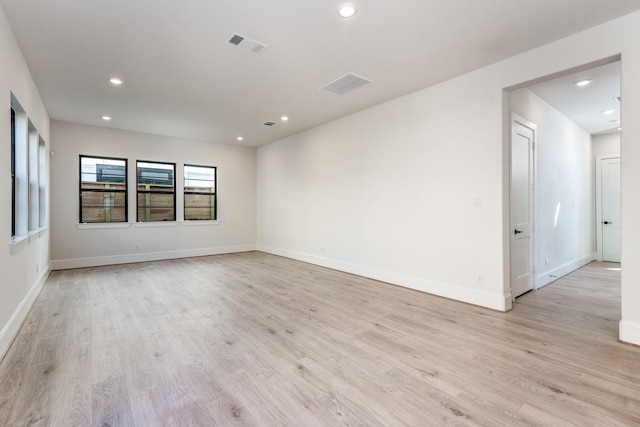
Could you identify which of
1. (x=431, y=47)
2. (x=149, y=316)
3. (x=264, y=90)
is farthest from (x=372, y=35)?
(x=149, y=316)

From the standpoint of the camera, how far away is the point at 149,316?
3295 millimetres

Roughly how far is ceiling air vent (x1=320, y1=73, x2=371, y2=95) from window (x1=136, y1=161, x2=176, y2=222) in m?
4.77

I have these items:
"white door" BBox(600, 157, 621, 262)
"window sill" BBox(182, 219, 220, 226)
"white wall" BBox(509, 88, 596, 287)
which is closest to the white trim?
"white wall" BBox(509, 88, 596, 287)

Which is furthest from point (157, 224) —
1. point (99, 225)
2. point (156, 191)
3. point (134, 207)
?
point (99, 225)

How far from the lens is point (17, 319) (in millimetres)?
2922

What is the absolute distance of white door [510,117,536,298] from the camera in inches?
152

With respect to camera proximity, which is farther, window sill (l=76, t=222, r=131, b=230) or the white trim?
window sill (l=76, t=222, r=131, b=230)

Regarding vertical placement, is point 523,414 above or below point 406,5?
below

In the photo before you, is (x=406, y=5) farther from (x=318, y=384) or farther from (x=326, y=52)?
(x=318, y=384)

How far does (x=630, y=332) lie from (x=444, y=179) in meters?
2.30

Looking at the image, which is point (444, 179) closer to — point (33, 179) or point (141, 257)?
point (33, 179)

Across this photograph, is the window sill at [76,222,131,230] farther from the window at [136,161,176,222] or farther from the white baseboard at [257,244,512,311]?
the white baseboard at [257,244,512,311]

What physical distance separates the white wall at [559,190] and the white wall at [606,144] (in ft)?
0.78

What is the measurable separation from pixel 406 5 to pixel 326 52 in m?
0.99
